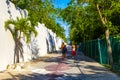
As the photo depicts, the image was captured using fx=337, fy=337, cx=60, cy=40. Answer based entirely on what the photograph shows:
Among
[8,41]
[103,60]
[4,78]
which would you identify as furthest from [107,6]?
[4,78]

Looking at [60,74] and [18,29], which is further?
[18,29]

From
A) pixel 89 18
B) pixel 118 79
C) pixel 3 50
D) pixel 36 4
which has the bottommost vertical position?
pixel 118 79

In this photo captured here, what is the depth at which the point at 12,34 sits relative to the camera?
70.9 ft

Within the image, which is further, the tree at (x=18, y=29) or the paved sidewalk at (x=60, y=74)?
the tree at (x=18, y=29)

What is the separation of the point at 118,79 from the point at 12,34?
30.2 feet

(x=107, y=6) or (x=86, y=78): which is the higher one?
(x=107, y=6)

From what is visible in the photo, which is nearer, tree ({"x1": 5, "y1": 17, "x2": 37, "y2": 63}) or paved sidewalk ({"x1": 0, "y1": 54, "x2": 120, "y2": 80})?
paved sidewalk ({"x1": 0, "y1": 54, "x2": 120, "y2": 80})

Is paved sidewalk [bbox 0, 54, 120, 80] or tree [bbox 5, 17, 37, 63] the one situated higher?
tree [bbox 5, 17, 37, 63]

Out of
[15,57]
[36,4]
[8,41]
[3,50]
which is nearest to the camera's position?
[3,50]

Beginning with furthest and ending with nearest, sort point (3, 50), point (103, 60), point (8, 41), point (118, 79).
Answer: point (103, 60) < point (8, 41) < point (3, 50) < point (118, 79)

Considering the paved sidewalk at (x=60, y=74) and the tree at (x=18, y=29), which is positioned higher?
the tree at (x=18, y=29)

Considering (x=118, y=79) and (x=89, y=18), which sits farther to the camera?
(x=89, y=18)

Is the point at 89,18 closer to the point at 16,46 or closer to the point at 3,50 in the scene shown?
the point at 16,46

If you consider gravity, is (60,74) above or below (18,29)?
below
